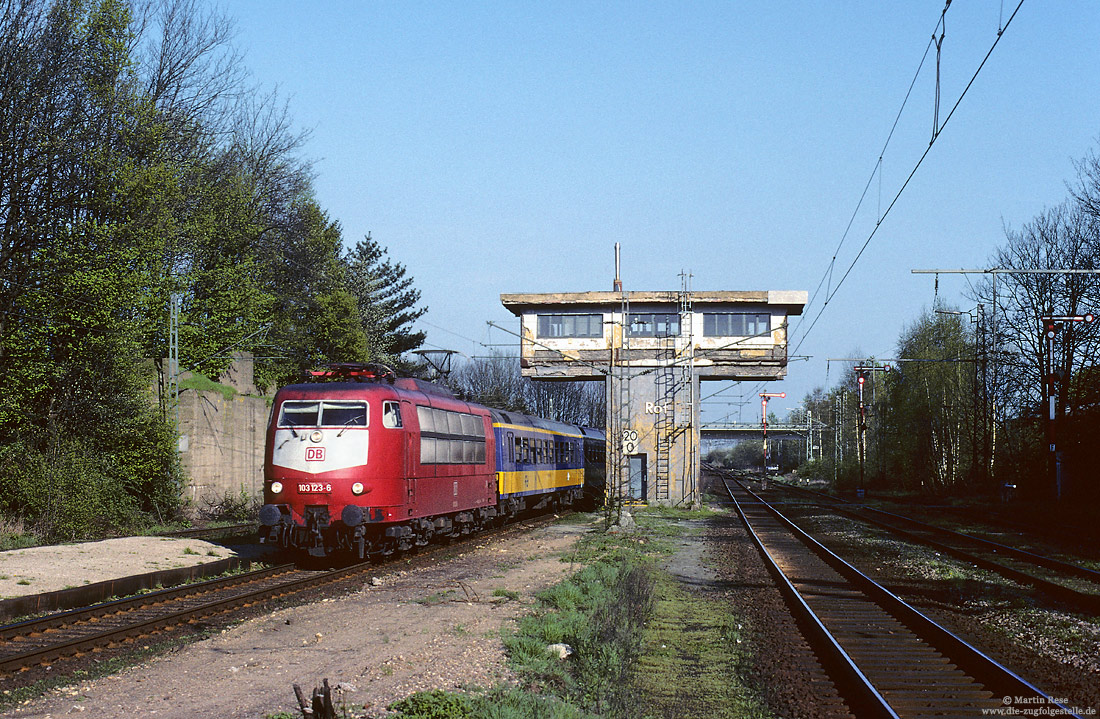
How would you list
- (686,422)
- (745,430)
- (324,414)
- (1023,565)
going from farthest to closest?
(745,430)
(686,422)
(1023,565)
(324,414)

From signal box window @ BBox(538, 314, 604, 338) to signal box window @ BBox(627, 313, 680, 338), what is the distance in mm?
1620

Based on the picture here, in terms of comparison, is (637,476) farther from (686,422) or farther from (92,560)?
(92,560)

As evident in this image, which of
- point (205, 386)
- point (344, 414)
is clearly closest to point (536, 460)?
point (205, 386)

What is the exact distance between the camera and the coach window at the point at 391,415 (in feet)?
60.3

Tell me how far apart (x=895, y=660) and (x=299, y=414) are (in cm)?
1145

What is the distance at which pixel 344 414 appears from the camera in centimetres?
1814

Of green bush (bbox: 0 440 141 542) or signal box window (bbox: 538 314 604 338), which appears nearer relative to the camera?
green bush (bbox: 0 440 141 542)

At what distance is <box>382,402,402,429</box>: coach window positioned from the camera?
60.3 ft

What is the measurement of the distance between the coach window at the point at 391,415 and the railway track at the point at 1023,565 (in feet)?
37.1

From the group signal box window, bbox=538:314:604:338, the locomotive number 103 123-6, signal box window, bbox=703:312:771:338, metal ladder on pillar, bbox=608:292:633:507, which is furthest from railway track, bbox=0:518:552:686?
signal box window, bbox=703:312:771:338

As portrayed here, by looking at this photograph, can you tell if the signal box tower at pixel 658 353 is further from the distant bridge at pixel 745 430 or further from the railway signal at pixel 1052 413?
the distant bridge at pixel 745 430

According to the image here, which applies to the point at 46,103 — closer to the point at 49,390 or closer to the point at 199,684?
the point at 49,390

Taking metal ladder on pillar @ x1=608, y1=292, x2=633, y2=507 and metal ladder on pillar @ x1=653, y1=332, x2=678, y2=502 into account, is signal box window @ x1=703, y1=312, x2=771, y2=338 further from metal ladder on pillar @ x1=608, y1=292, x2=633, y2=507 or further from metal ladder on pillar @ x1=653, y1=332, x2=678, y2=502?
metal ladder on pillar @ x1=608, y1=292, x2=633, y2=507

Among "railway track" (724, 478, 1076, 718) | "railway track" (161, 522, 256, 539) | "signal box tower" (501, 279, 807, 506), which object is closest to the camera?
"railway track" (724, 478, 1076, 718)
